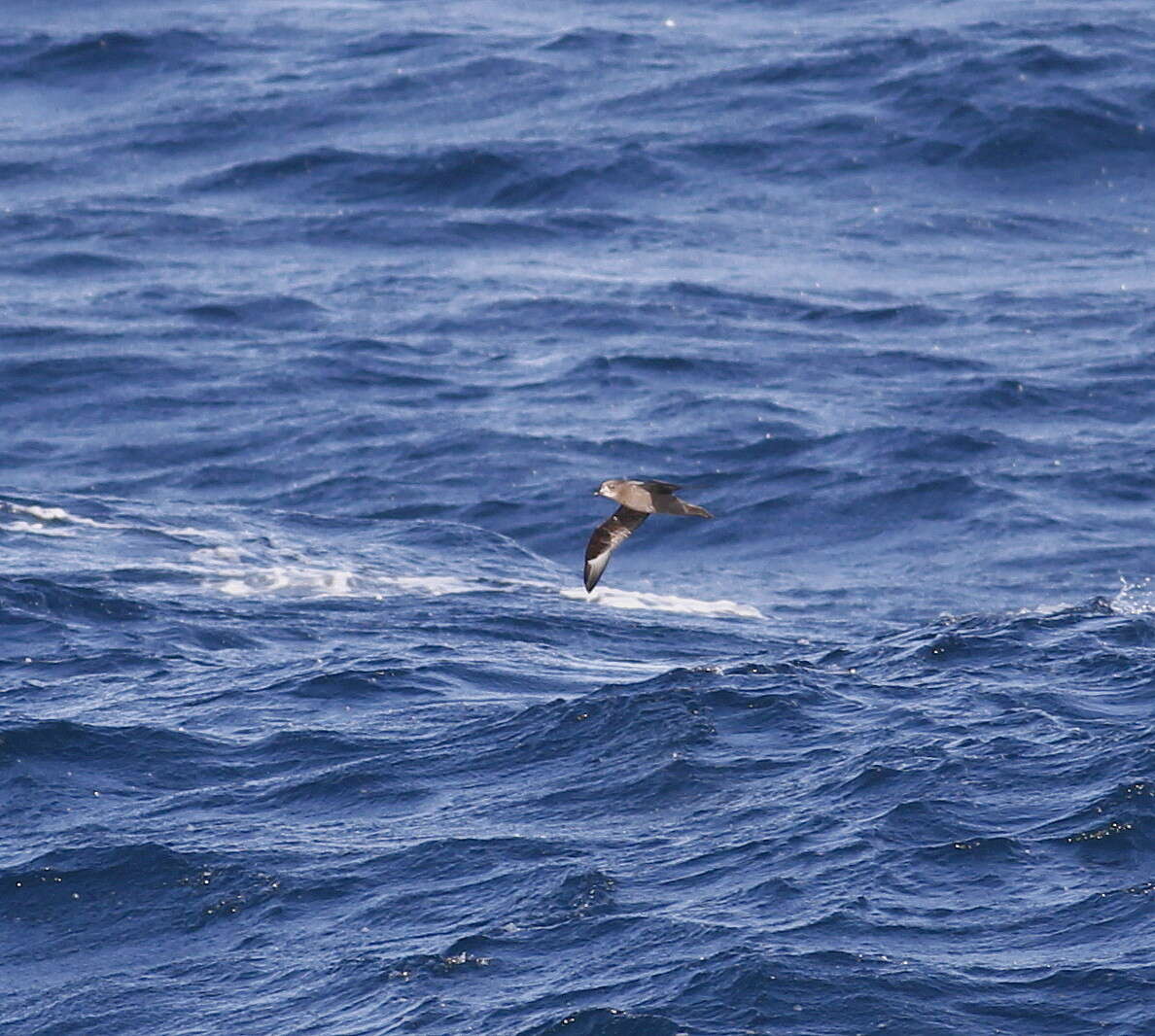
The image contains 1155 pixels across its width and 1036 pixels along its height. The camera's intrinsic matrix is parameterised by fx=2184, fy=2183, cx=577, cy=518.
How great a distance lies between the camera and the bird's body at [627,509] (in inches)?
668

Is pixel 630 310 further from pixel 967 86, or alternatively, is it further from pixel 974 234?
pixel 967 86

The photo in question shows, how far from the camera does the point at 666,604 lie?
2522 centimetres

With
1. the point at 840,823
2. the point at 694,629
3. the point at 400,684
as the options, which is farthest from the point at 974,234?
the point at 840,823

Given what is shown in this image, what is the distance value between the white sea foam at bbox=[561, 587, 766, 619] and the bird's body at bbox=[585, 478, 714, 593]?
6.54m

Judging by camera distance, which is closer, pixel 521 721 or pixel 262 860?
pixel 262 860

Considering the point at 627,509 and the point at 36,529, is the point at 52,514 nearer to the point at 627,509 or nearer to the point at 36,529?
the point at 36,529

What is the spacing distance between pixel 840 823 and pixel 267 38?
37.9m

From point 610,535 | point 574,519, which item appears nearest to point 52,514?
point 574,519

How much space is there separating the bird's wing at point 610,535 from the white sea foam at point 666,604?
266 inches

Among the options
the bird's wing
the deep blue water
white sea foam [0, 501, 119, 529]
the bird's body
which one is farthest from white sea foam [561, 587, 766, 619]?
the bird's wing

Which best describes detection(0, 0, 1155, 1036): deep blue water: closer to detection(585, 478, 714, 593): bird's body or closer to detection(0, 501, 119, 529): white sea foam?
detection(0, 501, 119, 529): white sea foam

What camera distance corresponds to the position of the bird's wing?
1777 centimetres

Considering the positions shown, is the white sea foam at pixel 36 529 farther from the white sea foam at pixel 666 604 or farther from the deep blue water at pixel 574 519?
the white sea foam at pixel 666 604

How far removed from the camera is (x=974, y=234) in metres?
37.0
